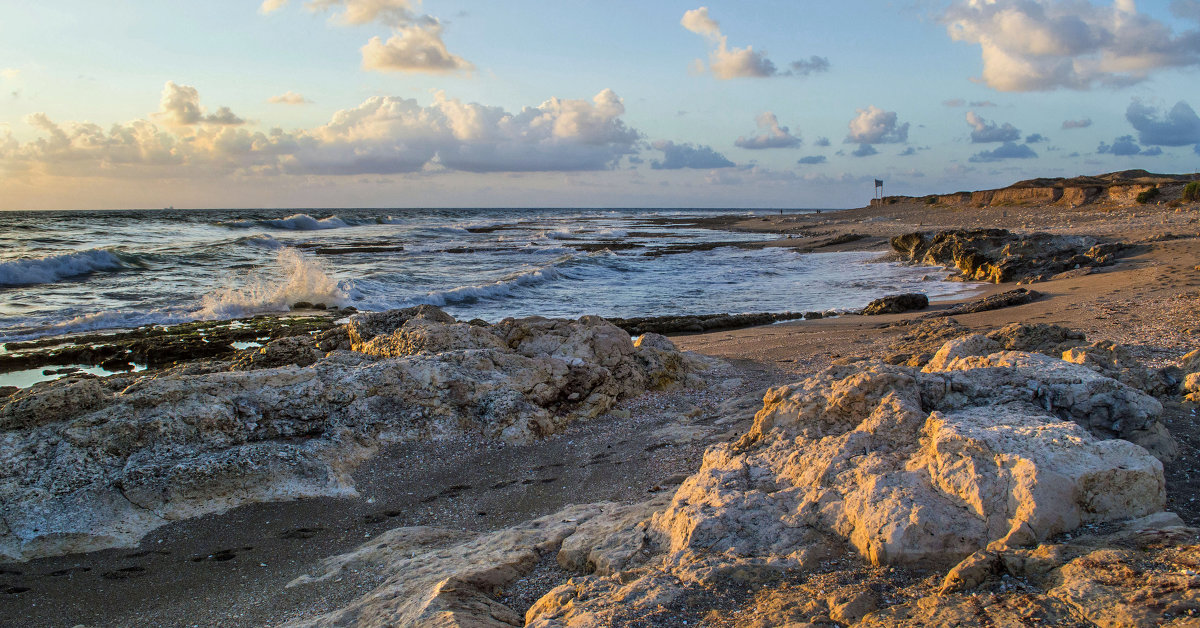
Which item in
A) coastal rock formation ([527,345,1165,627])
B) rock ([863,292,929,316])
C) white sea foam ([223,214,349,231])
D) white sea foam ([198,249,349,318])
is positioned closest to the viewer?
coastal rock formation ([527,345,1165,627])

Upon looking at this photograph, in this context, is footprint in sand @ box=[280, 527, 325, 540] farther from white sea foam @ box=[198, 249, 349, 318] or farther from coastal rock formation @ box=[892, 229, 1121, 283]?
coastal rock formation @ box=[892, 229, 1121, 283]

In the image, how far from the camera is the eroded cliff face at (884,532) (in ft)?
7.77

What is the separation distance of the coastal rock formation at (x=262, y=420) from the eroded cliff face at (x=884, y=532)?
1.55 m

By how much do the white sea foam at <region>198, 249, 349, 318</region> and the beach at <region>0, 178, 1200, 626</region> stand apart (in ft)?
28.0

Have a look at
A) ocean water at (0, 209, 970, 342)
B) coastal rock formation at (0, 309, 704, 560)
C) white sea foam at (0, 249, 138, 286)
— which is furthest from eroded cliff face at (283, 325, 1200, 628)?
white sea foam at (0, 249, 138, 286)

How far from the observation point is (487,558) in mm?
3510

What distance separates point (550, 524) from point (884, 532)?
1.96 meters

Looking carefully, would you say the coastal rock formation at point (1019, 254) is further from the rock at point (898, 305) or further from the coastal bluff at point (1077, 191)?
the coastal bluff at point (1077, 191)

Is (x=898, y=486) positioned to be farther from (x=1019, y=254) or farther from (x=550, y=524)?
(x=1019, y=254)

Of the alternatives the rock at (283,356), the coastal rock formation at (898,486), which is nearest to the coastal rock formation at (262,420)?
the rock at (283,356)

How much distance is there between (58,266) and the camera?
21.5 m

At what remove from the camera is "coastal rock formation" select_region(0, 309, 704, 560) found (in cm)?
452

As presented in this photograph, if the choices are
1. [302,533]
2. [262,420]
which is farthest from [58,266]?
[302,533]

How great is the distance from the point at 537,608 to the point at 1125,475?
255cm
